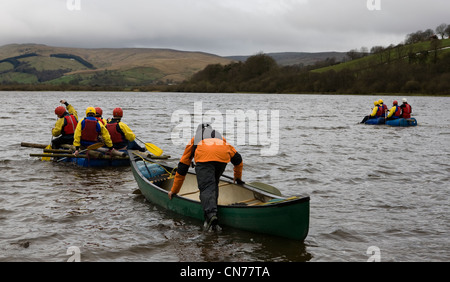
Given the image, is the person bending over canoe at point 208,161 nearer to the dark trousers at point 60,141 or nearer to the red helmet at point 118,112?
the red helmet at point 118,112

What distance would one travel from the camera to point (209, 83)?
128m

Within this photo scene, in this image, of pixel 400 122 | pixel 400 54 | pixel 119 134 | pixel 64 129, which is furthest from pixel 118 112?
pixel 400 54

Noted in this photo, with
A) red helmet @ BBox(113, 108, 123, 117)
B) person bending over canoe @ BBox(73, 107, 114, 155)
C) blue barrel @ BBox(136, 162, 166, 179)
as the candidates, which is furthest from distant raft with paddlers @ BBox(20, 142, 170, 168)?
blue barrel @ BBox(136, 162, 166, 179)

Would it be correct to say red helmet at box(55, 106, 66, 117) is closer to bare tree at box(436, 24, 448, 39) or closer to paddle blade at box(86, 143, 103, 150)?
paddle blade at box(86, 143, 103, 150)

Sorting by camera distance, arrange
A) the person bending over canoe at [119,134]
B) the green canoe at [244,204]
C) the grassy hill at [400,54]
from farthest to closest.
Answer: the grassy hill at [400,54] → the person bending over canoe at [119,134] → the green canoe at [244,204]

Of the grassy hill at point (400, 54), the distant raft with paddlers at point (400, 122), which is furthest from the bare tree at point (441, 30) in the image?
the distant raft with paddlers at point (400, 122)

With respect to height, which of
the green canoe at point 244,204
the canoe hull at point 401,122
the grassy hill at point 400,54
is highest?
the grassy hill at point 400,54

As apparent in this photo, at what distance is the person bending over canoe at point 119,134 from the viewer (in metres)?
14.4

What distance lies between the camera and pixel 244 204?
333 inches

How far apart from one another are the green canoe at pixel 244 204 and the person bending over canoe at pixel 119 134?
311 cm

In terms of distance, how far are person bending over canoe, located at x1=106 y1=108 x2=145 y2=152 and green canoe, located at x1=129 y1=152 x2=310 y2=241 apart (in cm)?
311

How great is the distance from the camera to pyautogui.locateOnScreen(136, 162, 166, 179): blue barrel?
1112cm
